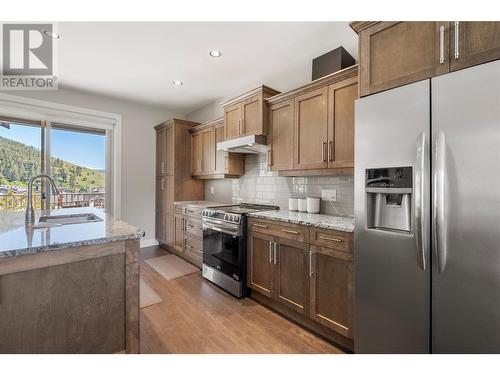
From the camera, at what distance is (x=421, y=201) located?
1273 mm

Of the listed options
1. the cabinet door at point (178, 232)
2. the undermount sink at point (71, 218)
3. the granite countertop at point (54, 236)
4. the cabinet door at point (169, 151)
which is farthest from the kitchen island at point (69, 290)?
the cabinet door at point (169, 151)

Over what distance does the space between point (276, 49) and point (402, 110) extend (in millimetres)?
1719

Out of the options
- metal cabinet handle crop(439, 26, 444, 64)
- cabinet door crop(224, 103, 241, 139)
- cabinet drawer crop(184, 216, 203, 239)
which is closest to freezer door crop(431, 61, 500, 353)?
metal cabinet handle crop(439, 26, 444, 64)

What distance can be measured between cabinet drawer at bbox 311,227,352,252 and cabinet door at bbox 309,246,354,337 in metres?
0.04

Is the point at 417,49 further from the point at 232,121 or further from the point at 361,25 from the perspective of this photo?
the point at 232,121

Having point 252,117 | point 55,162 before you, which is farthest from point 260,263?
point 55,162

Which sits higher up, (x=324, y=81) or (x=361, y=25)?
(x=361, y=25)

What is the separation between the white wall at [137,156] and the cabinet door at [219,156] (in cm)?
170

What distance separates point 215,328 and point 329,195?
1711mm

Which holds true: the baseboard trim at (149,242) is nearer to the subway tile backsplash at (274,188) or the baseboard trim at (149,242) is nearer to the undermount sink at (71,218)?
the subway tile backsplash at (274,188)

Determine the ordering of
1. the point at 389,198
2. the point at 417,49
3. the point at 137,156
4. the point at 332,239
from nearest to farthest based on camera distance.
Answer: the point at 417,49 < the point at 389,198 < the point at 332,239 < the point at 137,156

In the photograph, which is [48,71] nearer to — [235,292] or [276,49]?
[276,49]
